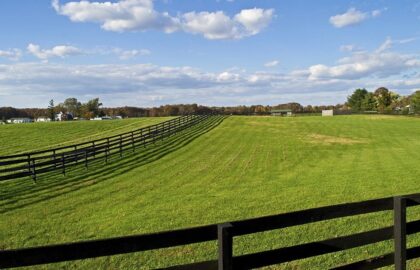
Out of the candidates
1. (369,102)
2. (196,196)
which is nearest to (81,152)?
(196,196)

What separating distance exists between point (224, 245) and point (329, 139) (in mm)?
43088

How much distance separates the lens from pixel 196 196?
15.7 m

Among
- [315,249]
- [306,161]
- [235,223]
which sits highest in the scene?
[235,223]

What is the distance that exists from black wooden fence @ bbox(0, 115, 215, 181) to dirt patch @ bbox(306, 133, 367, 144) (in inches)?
591

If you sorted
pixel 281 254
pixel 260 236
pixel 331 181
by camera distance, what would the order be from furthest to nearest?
pixel 331 181
pixel 260 236
pixel 281 254

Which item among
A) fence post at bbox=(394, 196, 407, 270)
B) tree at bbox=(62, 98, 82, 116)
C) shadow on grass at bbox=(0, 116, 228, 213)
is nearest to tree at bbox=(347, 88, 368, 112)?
tree at bbox=(62, 98, 82, 116)

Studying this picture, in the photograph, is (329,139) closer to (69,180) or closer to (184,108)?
(69,180)

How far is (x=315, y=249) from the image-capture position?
15.3 ft

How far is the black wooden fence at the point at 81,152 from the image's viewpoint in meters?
20.0

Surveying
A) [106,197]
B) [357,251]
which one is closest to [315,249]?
[357,251]

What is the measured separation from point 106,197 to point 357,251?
34.0ft

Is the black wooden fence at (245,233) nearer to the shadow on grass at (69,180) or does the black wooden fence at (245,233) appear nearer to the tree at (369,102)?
the shadow on grass at (69,180)

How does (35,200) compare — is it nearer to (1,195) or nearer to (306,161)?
(1,195)

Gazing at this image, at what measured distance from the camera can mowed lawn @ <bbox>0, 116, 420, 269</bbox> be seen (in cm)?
934
